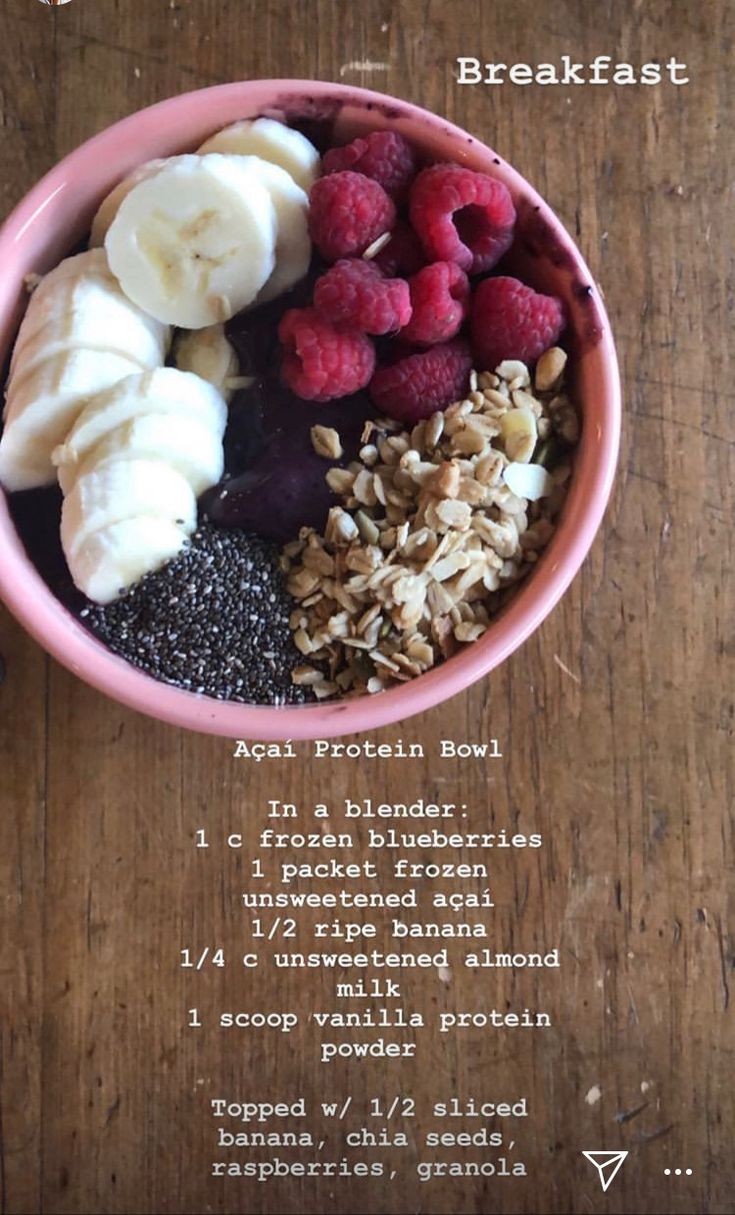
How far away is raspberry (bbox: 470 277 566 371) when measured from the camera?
0.76m

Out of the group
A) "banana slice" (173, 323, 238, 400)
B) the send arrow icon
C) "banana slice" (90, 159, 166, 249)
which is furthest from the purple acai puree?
the send arrow icon

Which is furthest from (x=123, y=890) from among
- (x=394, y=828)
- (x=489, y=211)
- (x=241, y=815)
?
(x=489, y=211)

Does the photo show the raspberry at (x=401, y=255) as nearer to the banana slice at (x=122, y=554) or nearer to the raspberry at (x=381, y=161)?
the raspberry at (x=381, y=161)

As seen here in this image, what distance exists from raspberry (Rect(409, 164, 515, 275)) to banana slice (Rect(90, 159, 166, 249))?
0.62 ft

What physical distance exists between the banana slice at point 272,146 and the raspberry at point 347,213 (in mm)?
45

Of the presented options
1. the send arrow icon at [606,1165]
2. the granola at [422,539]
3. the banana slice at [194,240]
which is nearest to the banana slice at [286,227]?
the banana slice at [194,240]

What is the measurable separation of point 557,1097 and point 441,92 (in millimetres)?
838

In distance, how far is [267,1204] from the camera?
86 cm

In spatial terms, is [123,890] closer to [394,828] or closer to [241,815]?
[241,815]

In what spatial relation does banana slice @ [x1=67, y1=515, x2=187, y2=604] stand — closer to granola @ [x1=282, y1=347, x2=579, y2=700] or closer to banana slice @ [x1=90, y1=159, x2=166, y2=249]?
granola @ [x1=282, y1=347, x2=579, y2=700]

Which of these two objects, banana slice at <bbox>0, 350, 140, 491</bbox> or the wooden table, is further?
the wooden table

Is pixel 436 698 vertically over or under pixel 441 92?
under
